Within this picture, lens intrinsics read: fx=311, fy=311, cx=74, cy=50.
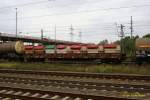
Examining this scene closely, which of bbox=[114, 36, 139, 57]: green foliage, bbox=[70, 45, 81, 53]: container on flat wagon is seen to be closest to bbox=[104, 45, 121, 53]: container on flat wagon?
bbox=[114, 36, 139, 57]: green foliage

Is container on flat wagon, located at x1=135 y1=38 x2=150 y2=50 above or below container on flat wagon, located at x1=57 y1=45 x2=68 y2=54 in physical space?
above

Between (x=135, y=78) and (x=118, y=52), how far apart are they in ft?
53.4

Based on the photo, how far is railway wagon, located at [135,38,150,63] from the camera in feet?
104

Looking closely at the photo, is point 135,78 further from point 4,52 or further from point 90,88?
point 4,52

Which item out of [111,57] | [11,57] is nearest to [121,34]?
[11,57]

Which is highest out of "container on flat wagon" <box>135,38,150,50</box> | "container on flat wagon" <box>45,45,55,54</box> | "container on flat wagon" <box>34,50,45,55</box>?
"container on flat wagon" <box>135,38,150,50</box>

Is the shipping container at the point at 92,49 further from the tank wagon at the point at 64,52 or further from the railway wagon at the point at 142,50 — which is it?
the railway wagon at the point at 142,50

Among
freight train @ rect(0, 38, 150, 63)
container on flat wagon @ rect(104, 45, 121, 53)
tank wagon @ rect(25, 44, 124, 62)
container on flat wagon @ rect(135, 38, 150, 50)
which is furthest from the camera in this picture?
container on flat wagon @ rect(104, 45, 121, 53)

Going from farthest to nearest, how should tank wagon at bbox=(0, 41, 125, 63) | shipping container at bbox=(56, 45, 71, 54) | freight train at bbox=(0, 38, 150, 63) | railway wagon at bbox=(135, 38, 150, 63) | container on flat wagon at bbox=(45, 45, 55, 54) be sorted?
container on flat wagon at bbox=(45, 45, 55, 54), shipping container at bbox=(56, 45, 71, 54), tank wagon at bbox=(0, 41, 125, 63), freight train at bbox=(0, 38, 150, 63), railway wagon at bbox=(135, 38, 150, 63)

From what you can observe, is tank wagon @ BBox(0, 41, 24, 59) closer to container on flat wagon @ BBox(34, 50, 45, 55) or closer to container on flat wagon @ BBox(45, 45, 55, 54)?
container on flat wagon @ BBox(34, 50, 45, 55)

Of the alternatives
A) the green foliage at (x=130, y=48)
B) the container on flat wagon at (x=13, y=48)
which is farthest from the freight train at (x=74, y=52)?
the green foliage at (x=130, y=48)

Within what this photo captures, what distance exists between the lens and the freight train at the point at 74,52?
32.9 meters

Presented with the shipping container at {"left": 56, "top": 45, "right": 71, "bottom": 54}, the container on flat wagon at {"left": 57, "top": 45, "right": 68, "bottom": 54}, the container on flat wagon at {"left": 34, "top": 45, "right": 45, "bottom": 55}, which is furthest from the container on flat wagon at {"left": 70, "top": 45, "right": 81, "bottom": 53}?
the container on flat wagon at {"left": 34, "top": 45, "right": 45, "bottom": 55}

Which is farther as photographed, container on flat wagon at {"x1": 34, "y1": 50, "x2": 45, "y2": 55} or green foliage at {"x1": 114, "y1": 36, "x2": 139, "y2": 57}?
container on flat wagon at {"x1": 34, "y1": 50, "x2": 45, "y2": 55}
